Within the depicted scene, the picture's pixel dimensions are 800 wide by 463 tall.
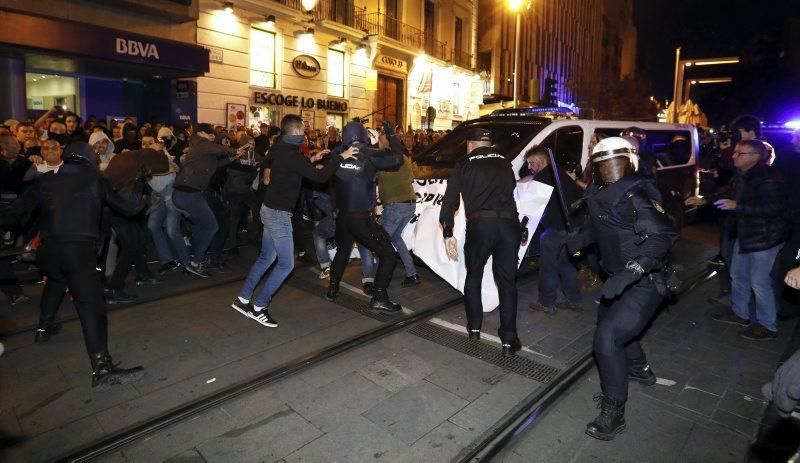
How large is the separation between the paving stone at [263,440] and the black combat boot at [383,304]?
229 centimetres

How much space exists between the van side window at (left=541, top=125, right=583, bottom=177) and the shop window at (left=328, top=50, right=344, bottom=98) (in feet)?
50.0

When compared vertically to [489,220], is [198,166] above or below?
above

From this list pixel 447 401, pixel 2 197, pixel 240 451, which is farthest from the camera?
pixel 2 197

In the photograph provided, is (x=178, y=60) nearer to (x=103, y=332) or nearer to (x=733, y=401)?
(x=103, y=332)

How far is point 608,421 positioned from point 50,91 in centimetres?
1521

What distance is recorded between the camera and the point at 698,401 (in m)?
4.12

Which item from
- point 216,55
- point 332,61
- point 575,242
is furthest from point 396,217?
point 332,61

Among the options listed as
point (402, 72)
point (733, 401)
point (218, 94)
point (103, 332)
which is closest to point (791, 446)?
point (733, 401)

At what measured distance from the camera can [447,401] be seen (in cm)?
405

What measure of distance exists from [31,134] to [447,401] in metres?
7.49

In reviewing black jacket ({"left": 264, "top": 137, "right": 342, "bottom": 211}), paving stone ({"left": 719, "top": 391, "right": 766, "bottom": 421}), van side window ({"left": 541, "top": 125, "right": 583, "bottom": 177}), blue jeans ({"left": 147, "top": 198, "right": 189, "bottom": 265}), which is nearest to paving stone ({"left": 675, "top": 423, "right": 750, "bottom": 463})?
paving stone ({"left": 719, "top": 391, "right": 766, "bottom": 421})

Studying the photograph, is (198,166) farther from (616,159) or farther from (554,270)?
(616,159)

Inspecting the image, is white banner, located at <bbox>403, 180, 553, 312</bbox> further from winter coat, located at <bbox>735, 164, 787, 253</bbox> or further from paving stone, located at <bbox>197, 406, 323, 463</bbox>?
paving stone, located at <bbox>197, 406, 323, 463</bbox>

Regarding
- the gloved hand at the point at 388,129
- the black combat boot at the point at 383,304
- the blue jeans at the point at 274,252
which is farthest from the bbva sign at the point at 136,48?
the black combat boot at the point at 383,304
